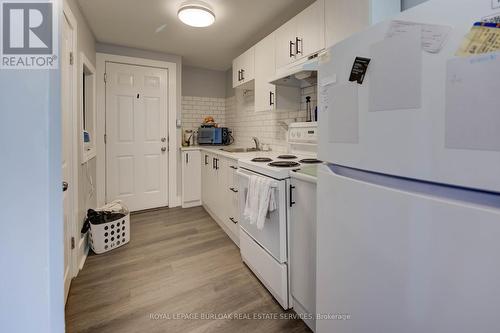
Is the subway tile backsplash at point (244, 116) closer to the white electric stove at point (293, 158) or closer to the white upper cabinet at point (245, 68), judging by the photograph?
the white electric stove at point (293, 158)

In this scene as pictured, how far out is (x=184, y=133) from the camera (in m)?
4.00

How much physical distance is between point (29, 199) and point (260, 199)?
1170 mm

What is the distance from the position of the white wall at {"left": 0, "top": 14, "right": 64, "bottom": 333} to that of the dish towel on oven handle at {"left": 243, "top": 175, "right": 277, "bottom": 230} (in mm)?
1075

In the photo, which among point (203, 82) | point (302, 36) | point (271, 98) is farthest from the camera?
point (203, 82)

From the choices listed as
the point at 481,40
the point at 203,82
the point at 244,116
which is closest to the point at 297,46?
the point at 481,40

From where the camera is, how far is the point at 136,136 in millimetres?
3441

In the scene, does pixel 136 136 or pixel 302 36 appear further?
pixel 136 136

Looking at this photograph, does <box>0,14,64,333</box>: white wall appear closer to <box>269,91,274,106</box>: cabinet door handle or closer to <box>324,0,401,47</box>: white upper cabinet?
<box>324,0,401,47</box>: white upper cabinet

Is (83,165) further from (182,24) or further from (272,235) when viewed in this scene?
(272,235)

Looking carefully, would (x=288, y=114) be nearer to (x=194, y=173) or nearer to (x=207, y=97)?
(x=194, y=173)

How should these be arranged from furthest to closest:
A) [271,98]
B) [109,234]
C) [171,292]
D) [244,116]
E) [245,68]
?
[244,116] → [245,68] → [271,98] → [109,234] → [171,292]

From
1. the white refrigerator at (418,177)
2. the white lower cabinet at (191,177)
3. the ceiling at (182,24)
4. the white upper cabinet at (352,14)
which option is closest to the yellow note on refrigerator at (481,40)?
the white refrigerator at (418,177)

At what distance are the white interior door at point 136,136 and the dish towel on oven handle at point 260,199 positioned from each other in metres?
2.40

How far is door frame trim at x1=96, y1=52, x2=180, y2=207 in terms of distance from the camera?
314 cm
